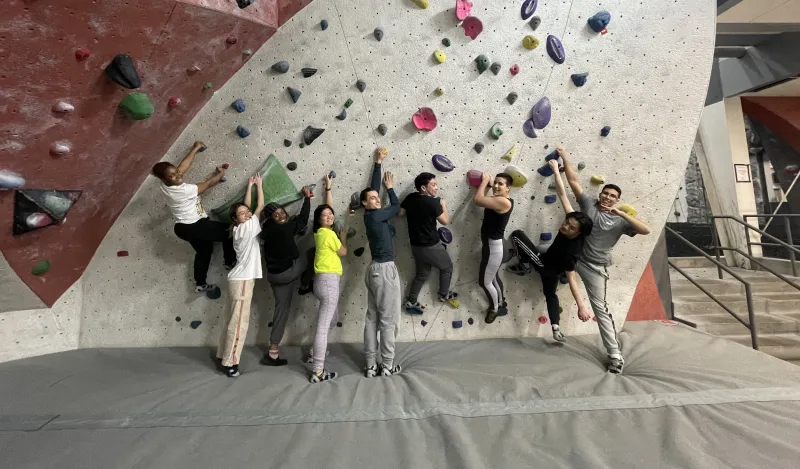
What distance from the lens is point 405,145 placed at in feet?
8.15

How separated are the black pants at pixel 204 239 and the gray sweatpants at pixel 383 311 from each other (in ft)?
3.07

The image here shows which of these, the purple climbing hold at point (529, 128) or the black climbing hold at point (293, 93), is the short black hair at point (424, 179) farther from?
the black climbing hold at point (293, 93)

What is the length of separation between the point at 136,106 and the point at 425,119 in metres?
1.61

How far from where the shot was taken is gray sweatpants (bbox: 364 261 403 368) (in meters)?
2.14

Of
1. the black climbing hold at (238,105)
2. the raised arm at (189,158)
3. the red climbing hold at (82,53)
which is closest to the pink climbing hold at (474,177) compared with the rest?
the black climbing hold at (238,105)

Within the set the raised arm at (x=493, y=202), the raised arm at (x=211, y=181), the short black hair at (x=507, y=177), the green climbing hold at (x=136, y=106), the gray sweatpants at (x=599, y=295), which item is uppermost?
the green climbing hold at (x=136, y=106)

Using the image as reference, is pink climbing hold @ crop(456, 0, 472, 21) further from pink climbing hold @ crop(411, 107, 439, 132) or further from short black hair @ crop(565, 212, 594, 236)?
short black hair @ crop(565, 212, 594, 236)

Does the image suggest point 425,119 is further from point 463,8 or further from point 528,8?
point 528,8

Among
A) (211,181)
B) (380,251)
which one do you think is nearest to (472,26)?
(380,251)

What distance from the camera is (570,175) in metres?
2.46

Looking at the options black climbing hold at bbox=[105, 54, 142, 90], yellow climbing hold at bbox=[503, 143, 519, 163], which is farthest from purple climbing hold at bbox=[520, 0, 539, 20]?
black climbing hold at bbox=[105, 54, 142, 90]

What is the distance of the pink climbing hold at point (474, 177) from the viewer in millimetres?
2494

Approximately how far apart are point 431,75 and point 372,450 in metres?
2.13

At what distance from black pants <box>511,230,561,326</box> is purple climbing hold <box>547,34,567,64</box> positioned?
1.15 m
